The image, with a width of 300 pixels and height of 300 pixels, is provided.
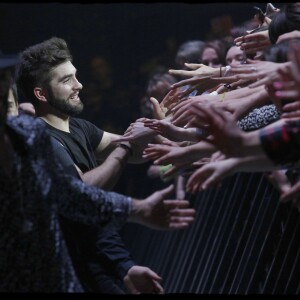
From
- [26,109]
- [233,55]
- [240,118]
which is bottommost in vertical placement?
[26,109]

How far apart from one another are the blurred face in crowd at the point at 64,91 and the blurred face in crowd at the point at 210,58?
0.77m

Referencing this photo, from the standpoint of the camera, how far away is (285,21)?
2842 millimetres

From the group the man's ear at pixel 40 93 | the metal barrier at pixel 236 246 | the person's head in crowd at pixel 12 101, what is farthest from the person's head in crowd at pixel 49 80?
the metal barrier at pixel 236 246

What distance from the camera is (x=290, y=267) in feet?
10.6

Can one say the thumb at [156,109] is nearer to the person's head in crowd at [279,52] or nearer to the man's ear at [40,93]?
the man's ear at [40,93]

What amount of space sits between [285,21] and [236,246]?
3.69ft

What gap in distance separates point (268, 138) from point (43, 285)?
28.9 inches

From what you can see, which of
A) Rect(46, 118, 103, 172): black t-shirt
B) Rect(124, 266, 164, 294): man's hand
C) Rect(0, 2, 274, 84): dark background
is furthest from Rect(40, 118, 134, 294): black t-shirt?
Rect(0, 2, 274, 84): dark background

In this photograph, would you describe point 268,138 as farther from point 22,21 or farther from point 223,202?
point 22,21

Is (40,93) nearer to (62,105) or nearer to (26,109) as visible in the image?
(62,105)

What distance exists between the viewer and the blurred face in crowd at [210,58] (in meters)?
3.82

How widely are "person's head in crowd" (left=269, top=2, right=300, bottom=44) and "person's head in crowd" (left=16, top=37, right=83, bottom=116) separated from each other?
81cm

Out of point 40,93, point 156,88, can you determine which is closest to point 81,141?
point 40,93

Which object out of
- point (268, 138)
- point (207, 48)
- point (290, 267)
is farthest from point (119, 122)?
point (268, 138)
